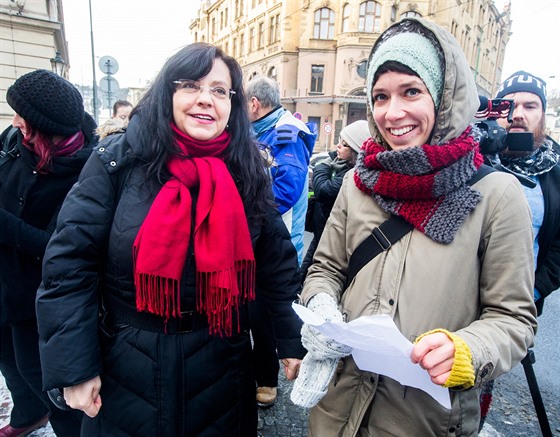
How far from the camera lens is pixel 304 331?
4.71 feet

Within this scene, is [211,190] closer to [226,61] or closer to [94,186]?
[94,186]

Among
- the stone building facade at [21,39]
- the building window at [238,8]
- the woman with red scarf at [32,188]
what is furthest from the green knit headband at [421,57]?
the building window at [238,8]

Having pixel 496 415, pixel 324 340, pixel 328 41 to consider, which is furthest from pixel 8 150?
pixel 328 41

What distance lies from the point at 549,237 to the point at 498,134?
760mm

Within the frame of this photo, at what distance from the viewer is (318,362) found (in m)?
1.40

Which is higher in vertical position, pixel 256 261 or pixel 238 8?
pixel 238 8

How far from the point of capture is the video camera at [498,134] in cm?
217

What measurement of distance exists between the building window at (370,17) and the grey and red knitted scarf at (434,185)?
103 ft

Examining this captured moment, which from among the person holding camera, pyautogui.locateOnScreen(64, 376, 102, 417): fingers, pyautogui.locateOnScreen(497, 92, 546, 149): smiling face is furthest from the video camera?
pyautogui.locateOnScreen(64, 376, 102, 417): fingers

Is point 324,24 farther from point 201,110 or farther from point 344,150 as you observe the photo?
point 201,110

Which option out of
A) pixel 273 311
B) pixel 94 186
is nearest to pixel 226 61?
pixel 94 186

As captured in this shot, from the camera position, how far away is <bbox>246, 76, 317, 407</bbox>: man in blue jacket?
9.50 ft

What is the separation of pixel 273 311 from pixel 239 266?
0.37m

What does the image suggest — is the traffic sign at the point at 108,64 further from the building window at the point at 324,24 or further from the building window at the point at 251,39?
the building window at the point at 251,39
